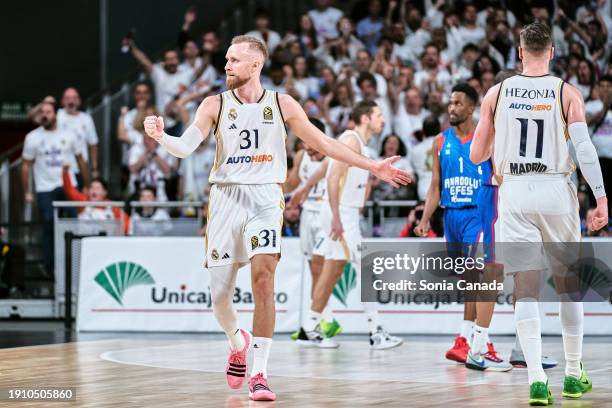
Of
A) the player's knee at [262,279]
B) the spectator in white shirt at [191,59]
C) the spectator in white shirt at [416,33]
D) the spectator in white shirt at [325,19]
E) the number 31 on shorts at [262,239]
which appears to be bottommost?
the player's knee at [262,279]

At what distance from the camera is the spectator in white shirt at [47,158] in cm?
1688

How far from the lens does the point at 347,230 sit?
12359mm

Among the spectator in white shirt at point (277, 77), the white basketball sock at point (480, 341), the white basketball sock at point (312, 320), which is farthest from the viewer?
the spectator in white shirt at point (277, 77)

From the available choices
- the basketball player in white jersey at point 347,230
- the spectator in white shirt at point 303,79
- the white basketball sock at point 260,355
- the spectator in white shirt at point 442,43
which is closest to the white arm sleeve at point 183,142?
the white basketball sock at point 260,355

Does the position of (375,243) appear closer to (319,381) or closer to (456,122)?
(456,122)

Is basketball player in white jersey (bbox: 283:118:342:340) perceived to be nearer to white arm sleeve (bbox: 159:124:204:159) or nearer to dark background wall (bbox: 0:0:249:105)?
white arm sleeve (bbox: 159:124:204:159)

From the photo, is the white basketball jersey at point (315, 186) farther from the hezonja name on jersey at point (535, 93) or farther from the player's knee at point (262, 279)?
the hezonja name on jersey at point (535, 93)

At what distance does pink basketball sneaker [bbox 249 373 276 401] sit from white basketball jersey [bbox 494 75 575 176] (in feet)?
7.07

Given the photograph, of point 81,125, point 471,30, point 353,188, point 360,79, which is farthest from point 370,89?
point 353,188

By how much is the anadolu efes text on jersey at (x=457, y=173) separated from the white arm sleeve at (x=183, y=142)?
316 cm

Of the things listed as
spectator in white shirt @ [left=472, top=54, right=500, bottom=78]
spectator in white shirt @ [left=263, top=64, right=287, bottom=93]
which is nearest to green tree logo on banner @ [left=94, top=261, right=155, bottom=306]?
spectator in white shirt @ [left=263, top=64, right=287, bottom=93]

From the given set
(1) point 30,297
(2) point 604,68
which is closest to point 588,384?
(1) point 30,297

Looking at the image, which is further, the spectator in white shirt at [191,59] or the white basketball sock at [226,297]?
the spectator in white shirt at [191,59]

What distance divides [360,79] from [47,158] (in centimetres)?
472
